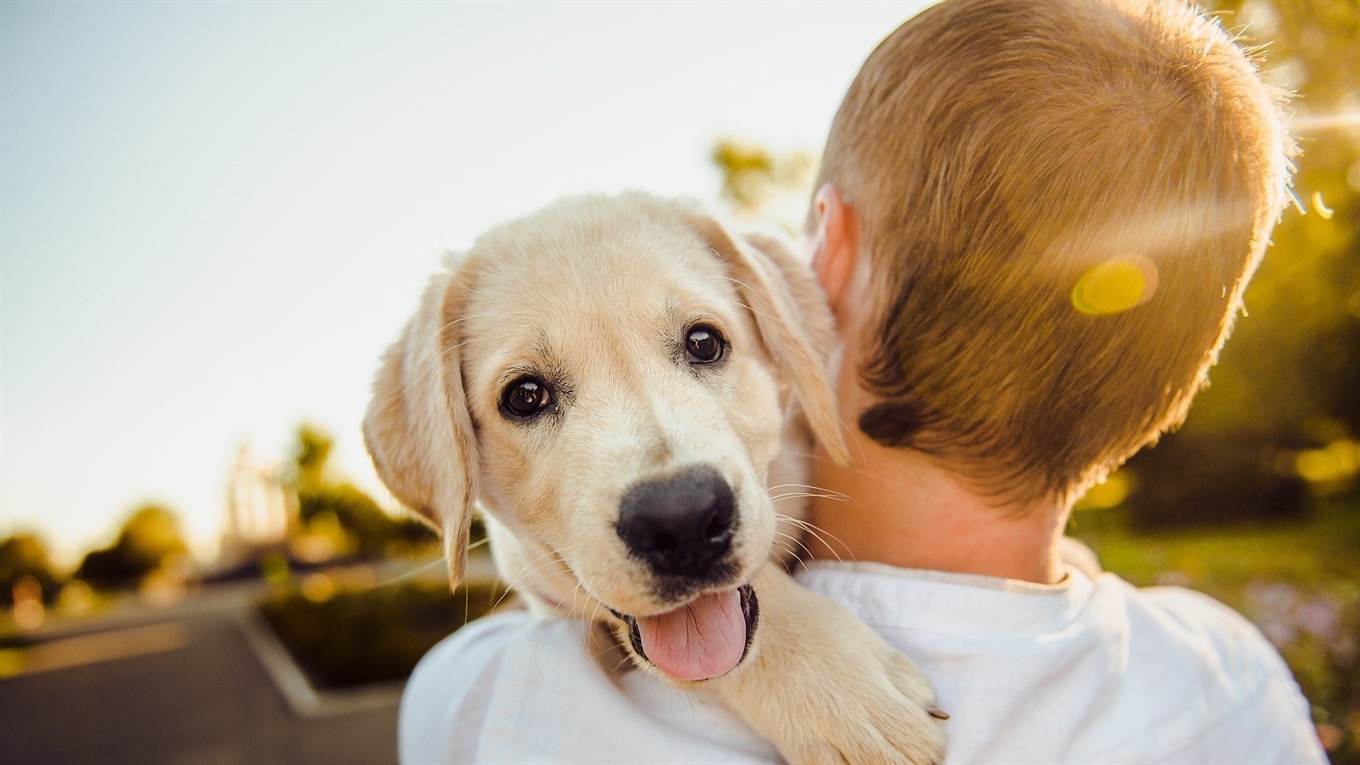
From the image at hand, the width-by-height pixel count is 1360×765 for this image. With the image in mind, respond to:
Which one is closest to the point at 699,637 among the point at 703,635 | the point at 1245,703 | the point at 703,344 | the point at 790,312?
the point at 703,635

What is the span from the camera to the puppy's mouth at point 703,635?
218cm

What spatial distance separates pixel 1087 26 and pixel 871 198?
26.5 inches

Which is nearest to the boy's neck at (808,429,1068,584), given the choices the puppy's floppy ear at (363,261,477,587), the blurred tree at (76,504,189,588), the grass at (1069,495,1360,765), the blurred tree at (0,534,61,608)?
the puppy's floppy ear at (363,261,477,587)

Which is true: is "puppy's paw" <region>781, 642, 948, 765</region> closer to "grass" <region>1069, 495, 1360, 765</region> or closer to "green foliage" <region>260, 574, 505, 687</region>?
"grass" <region>1069, 495, 1360, 765</region>

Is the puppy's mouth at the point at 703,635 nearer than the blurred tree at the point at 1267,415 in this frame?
Yes

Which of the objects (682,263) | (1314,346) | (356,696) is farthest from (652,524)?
(1314,346)

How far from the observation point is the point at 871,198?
2471 mm

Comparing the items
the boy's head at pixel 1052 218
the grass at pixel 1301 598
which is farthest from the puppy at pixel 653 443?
the grass at pixel 1301 598

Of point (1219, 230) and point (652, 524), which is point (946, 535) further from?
point (1219, 230)

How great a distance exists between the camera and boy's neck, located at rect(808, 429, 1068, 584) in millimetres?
2447

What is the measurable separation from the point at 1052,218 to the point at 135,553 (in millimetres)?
54935

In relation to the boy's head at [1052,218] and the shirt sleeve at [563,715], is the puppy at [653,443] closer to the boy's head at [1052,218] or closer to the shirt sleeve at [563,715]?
the shirt sleeve at [563,715]

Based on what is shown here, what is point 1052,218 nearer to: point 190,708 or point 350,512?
point 190,708

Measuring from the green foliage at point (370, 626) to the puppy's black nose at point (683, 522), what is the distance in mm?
13333
